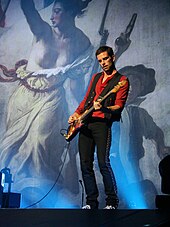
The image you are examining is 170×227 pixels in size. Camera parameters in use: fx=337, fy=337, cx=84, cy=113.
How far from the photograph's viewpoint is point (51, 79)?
4.46 m

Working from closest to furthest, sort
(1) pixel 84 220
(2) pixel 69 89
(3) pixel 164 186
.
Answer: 1. (1) pixel 84 220
2. (3) pixel 164 186
3. (2) pixel 69 89

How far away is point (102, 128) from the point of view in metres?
2.61

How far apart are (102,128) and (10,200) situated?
5.09 feet

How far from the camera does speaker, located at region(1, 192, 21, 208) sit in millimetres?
3356

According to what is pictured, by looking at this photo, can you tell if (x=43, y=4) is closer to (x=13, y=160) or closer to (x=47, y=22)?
(x=47, y=22)

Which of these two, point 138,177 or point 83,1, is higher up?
point 83,1

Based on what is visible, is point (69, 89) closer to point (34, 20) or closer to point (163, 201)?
point (34, 20)

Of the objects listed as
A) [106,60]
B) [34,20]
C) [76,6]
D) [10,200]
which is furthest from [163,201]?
[34,20]

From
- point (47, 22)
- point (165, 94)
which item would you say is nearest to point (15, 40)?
point (47, 22)

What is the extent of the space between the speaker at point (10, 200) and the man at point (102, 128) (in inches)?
45.1

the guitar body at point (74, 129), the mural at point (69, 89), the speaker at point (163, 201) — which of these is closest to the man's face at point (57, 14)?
the mural at point (69, 89)

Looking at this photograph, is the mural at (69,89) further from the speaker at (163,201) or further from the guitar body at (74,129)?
the speaker at (163,201)

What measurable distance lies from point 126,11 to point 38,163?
2258mm

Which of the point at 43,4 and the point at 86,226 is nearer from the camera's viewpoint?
the point at 86,226
